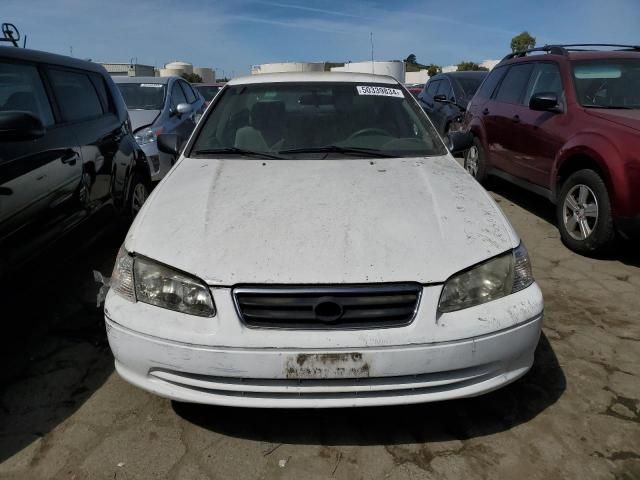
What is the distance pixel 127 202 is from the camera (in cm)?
447

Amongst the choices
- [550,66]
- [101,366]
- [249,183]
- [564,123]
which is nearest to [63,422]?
[101,366]

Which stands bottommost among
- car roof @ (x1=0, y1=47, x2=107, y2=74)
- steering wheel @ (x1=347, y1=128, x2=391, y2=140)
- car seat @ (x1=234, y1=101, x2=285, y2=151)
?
steering wheel @ (x1=347, y1=128, x2=391, y2=140)

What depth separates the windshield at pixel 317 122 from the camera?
10.4ft

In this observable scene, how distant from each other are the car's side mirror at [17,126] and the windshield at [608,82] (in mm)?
4388

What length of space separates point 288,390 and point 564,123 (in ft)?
13.2

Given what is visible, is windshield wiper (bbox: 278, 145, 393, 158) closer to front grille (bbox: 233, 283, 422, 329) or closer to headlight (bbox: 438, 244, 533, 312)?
headlight (bbox: 438, 244, 533, 312)

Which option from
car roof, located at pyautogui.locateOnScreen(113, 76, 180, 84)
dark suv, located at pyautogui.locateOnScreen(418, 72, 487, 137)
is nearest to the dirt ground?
car roof, located at pyautogui.locateOnScreen(113, 76, 180, 84)

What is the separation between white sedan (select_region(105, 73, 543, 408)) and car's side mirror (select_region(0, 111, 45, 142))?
2.74ft

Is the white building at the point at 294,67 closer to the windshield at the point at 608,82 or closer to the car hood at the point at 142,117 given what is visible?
the car hood at the point at 142,117

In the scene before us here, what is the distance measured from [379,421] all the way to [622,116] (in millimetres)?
3432

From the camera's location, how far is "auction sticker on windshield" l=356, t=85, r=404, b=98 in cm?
352

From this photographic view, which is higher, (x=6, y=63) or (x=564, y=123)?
(x=6, y=63)

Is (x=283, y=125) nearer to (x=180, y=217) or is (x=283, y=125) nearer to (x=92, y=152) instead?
(x=180, y=217)

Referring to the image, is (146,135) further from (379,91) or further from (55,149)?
(379,91)
